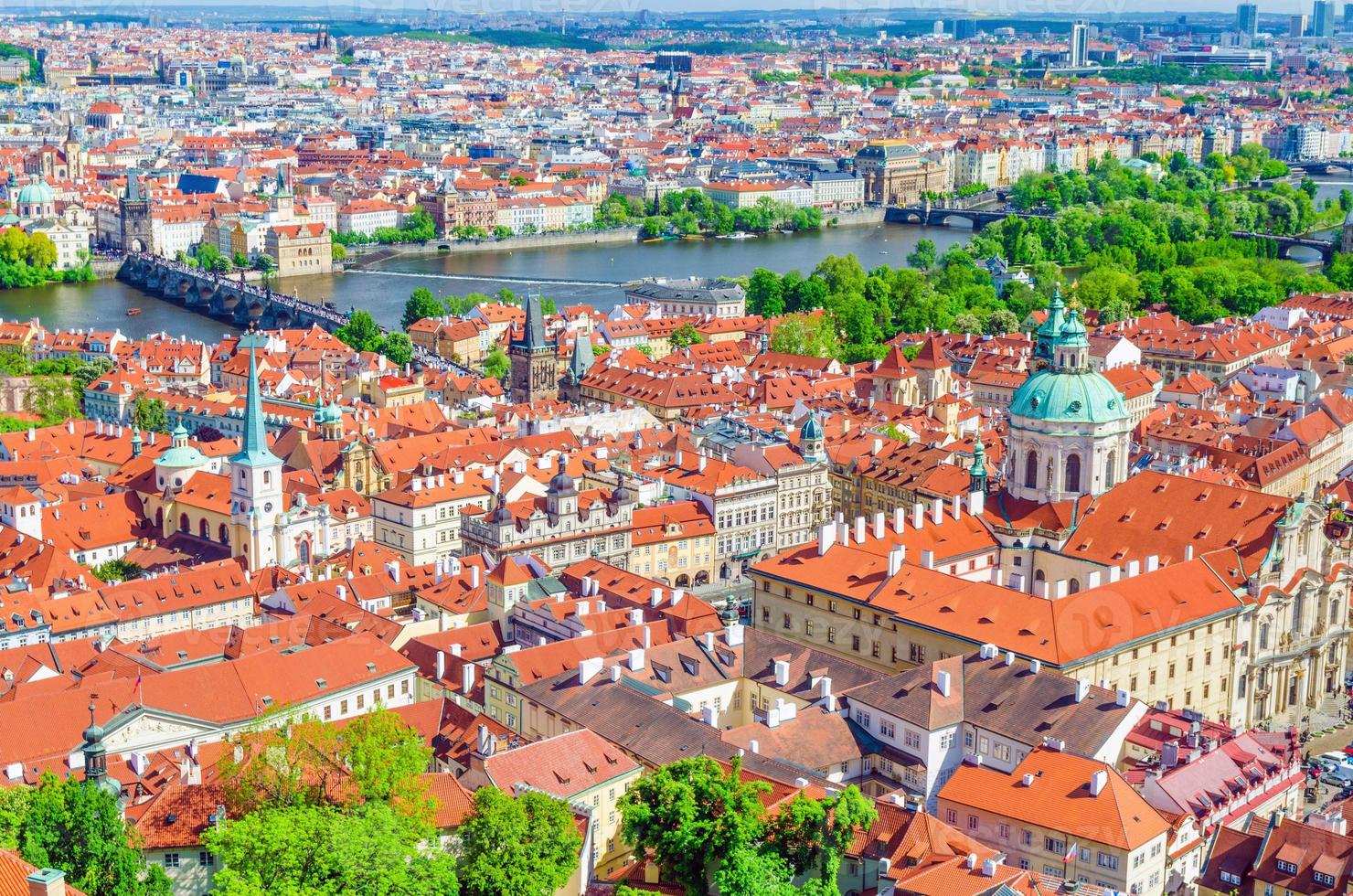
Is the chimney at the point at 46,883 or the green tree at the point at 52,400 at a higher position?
the chimney at the point at 46,883

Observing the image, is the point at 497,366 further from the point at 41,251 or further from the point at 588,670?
the point at 588,670

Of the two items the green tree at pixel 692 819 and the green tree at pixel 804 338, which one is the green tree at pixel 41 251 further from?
the green tree at pixel 692 819

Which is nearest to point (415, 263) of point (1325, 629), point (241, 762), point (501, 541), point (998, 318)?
point (998, 318)

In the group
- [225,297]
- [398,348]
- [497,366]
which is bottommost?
[225,297]

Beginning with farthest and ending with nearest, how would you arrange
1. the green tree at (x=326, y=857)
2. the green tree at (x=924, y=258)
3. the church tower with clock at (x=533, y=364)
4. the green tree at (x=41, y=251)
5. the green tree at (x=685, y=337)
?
1. the green tree at (x=41, y=251)
2. the green tree at (x=924, y=258)
3. the green tree at (x=685, y=337)
4. the church tower with clock at (x=533, y=364)
5. the green tree at (x=326, y=857)

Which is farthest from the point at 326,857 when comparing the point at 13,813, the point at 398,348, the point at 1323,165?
the point at 1323,165

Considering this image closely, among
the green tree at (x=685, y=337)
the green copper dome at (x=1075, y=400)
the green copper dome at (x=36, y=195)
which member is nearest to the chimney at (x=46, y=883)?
the green copper dome at (x=1075, y=400)

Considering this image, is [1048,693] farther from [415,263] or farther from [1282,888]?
[415,263]

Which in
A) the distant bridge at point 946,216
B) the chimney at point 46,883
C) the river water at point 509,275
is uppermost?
the chimney at point 46,883
